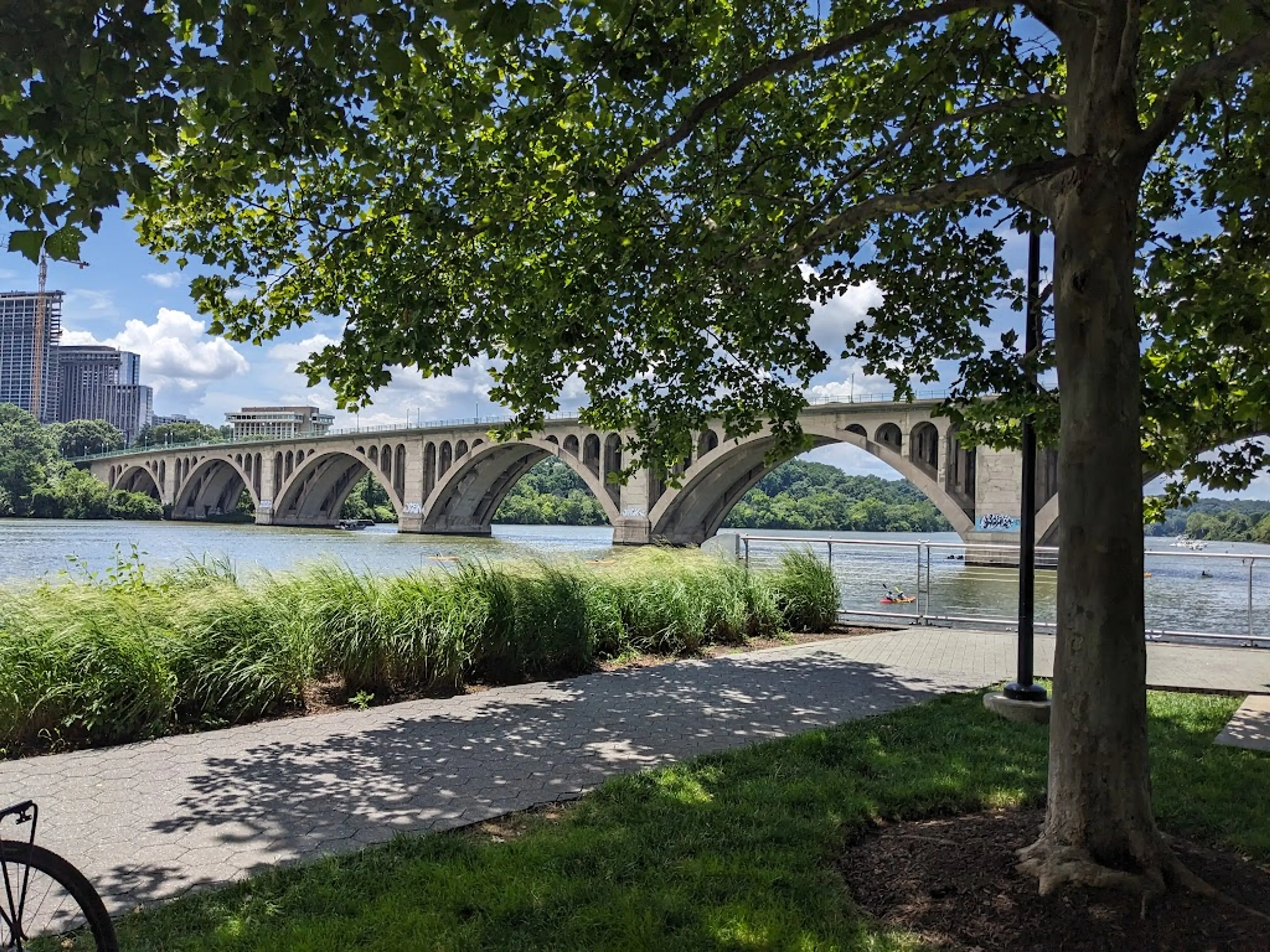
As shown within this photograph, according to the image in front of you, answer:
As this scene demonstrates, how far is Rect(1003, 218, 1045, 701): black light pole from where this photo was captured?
6793 mm

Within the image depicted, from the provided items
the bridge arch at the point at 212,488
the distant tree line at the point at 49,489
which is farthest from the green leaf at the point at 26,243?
the distant tree line at the point at 49,489

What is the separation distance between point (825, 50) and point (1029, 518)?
4372 millimetres

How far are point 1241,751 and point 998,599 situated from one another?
12.3m

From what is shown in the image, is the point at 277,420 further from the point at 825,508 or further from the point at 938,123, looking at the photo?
the point at 938,123

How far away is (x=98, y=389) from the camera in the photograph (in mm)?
154375

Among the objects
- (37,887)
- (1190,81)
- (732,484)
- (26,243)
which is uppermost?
(1190,81)

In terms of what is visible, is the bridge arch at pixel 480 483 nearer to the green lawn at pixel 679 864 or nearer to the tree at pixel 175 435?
the green lawn at pixel 679 864

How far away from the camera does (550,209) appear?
697cm

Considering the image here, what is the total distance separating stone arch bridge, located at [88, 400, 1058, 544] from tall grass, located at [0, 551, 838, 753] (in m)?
1.81

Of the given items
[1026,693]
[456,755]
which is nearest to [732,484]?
[1026,693]

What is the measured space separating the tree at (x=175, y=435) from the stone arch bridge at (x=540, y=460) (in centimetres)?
1944

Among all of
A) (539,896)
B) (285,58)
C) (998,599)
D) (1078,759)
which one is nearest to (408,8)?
(285,58)

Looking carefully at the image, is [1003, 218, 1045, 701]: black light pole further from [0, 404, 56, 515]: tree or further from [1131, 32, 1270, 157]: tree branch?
[0, 404, 56, 515]: tree

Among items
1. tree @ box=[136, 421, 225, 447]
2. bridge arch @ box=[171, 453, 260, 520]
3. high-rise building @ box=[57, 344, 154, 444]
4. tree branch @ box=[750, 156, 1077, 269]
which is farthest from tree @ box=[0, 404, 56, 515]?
tree branch @ box=[750, 156, 1077, 269]
